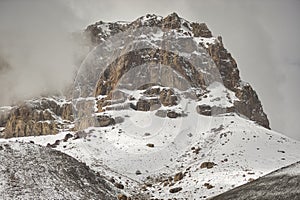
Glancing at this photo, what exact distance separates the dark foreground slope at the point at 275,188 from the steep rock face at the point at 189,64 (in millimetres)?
88255

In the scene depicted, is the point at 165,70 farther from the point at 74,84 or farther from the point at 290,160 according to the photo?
the point at 290,160

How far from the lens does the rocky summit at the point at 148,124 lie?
118 ft

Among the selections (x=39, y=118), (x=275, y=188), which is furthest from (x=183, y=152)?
(x=39, y=118)

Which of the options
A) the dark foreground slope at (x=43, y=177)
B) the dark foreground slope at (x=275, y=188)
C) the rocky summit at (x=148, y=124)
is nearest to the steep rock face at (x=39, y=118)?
the rocky summit at (x=148, y=124)

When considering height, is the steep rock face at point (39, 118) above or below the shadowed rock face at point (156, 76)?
below

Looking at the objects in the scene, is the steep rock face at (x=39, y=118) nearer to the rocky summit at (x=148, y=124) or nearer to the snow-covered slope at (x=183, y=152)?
the rocky summit at (x=148, y=124)

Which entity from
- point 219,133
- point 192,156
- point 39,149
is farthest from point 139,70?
point 39,149

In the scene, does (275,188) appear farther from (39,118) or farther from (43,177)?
(39,118)

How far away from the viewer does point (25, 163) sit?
30.6 metres

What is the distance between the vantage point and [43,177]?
1153 inches

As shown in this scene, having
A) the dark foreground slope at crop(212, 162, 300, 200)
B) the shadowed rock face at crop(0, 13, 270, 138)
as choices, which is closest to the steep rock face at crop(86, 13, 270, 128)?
the shadowed rock face at crop(0, 13, 270, 138)

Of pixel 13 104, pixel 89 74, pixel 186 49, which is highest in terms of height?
pixel 186 49

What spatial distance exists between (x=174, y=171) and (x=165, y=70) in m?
66.0

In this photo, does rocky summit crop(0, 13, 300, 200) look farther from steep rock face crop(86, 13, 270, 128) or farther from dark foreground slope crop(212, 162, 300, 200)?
dark foreground slope crop(212, 162, 300, 200)
